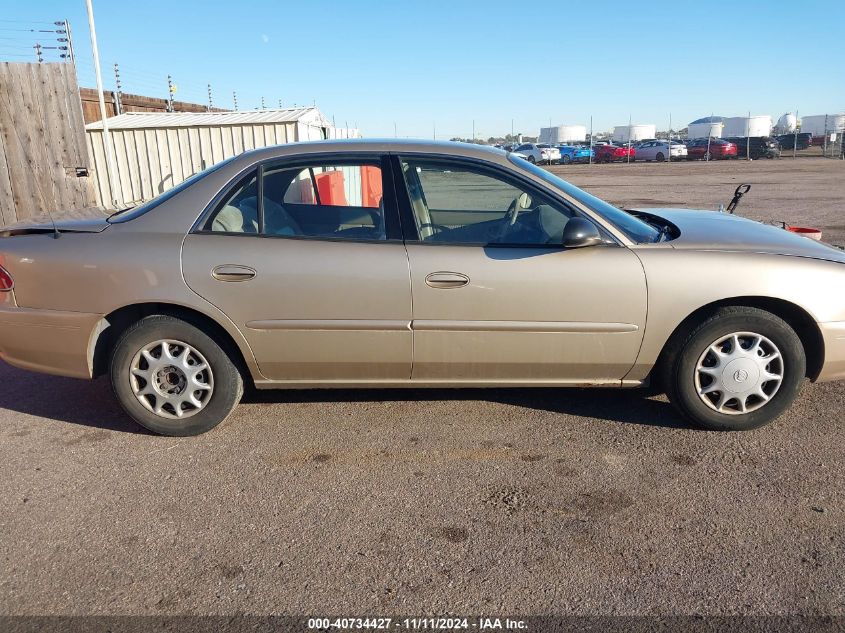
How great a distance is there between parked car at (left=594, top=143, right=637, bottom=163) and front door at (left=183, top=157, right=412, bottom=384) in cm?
4308

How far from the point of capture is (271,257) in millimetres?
3469

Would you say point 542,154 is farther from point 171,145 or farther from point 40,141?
point 40,141

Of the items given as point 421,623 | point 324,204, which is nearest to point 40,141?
point 324,204

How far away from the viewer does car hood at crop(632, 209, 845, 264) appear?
11.5 feet

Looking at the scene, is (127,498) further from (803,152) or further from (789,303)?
(803,152)

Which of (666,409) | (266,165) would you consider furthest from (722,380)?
(266,165)

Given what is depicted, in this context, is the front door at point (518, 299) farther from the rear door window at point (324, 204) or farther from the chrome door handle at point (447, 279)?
the rear door window at point (324, 204)

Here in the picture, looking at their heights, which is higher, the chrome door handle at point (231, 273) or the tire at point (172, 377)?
the chrome door handle at point (231, 273)

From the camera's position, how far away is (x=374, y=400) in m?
4.13

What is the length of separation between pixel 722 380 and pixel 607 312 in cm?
74

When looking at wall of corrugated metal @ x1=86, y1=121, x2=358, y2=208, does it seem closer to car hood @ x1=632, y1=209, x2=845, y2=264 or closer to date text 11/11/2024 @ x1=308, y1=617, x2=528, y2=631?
car hood @ x1=632, y1=209, x2=845, y2=264

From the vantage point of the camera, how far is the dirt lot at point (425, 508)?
241cm

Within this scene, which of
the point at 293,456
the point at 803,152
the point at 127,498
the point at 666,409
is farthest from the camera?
the point at 803,152

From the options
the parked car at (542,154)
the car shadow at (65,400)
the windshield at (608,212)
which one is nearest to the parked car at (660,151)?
the parked car at (542,154)
